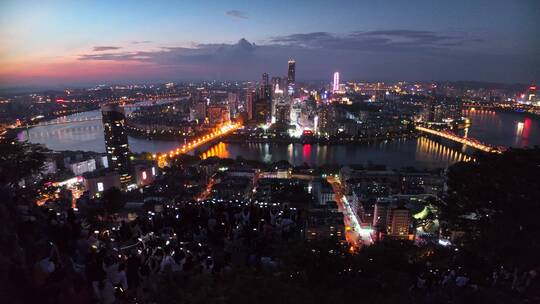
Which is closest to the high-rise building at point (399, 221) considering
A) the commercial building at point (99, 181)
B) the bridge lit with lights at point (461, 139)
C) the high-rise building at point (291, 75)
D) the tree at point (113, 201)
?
the tree at point (113, 201)

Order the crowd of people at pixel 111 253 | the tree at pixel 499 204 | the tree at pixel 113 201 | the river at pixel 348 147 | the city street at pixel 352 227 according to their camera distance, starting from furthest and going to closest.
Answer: the river at pixel 348 147, the city street at pixel 352 227, the tree at pixel 113 201, the tree at pixel 499 204, the crowd of people at pixel 111 253

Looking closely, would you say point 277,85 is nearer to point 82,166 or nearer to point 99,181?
point 82,166

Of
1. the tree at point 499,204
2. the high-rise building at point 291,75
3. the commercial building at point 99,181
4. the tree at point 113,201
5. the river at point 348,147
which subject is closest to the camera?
the tree at point 499,204

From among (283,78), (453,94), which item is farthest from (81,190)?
(453,94)

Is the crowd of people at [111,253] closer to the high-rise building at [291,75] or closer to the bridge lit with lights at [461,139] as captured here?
the bridge lit with lights at [461,139]

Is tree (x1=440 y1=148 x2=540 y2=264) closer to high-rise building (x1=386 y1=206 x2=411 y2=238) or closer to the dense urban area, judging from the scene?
the dense urban area

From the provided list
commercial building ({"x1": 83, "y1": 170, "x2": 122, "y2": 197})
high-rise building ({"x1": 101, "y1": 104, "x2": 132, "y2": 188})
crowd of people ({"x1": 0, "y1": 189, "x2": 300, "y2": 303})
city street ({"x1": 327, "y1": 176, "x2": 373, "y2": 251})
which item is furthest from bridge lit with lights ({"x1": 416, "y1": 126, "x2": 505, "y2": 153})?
high-rise building ({"x1": 101, "y1": 104, "x2": 132, "y2": 188})
